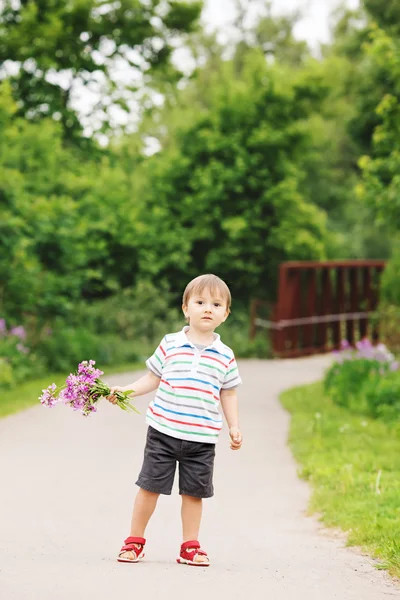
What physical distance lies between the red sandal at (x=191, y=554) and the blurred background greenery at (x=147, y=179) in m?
8.39

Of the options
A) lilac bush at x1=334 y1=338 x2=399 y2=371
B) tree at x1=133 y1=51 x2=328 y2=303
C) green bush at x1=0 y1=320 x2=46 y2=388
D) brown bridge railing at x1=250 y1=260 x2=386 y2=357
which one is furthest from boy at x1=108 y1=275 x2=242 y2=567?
tree at x1=133 y1=51 x2=328 y2=303

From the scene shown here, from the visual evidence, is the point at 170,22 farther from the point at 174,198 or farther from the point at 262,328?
the point at 262,328

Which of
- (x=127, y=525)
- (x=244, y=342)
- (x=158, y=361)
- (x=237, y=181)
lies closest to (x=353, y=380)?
(x=127, y=525)

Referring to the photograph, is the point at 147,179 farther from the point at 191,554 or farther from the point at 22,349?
the point at 191,554

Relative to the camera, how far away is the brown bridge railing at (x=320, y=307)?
23922 mm

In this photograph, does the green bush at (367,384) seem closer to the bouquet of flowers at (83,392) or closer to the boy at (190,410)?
the boy at (190,410)

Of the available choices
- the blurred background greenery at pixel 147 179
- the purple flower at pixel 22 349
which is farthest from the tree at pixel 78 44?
the purple flower at pixel 22 349

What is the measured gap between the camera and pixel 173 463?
5684mm

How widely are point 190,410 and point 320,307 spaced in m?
19.8

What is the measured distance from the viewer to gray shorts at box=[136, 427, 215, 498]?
18.4 ft

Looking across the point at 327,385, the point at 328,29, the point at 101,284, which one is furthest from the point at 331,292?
the point at 328,29

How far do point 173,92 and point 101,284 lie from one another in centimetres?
495

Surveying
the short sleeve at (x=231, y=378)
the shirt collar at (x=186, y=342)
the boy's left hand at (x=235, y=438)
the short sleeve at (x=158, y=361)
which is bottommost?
the boy's left hand at (x=235, y=438)

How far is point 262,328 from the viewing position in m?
26.5
